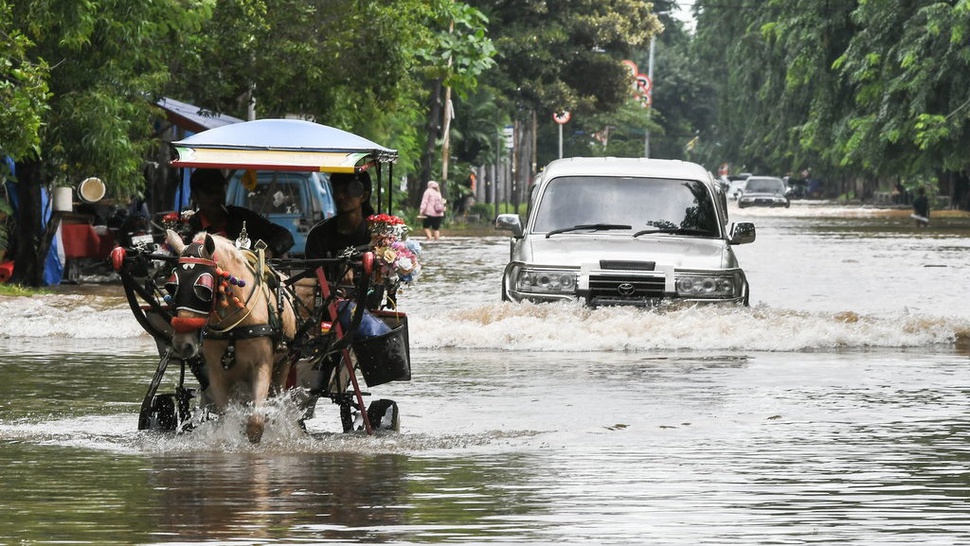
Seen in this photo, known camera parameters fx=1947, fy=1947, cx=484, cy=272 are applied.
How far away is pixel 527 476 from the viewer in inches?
402

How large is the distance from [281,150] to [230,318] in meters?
1.60

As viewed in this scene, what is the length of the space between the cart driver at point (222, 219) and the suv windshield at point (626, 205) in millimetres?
7557

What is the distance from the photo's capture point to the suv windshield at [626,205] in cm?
1905

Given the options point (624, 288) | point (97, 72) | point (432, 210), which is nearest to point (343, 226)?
point (624, 288)

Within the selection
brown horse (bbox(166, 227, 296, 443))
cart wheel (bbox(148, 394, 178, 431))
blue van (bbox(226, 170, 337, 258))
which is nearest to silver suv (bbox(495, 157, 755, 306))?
cart wheel (bbox(148, 394, 178, 431))

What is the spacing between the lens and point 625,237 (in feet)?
61.4

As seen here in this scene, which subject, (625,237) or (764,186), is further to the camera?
(764,186)

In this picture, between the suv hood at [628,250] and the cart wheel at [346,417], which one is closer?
the cart wheel at [346,417]

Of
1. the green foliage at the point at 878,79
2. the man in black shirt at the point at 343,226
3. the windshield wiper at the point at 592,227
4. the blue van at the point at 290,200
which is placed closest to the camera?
the man in black shirt at the point at 343,226

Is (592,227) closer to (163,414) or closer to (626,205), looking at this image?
(626,205)

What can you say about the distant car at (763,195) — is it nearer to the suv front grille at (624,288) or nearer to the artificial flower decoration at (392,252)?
the suv front grille at (624,288)

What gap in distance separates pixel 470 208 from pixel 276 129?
52.7 m

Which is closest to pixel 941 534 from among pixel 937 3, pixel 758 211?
pixel 937 3

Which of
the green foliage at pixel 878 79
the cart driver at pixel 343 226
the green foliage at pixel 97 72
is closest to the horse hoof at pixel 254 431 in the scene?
the cart driver at pixel 343 226
